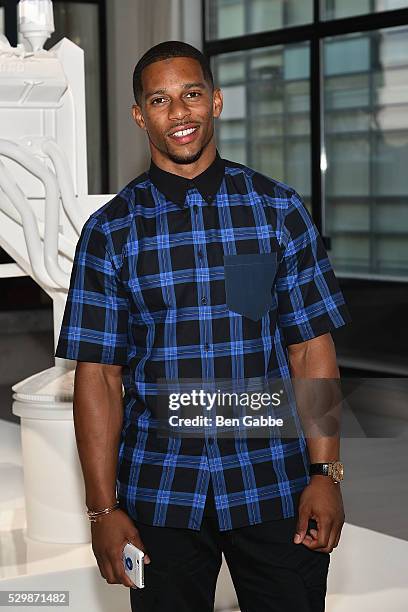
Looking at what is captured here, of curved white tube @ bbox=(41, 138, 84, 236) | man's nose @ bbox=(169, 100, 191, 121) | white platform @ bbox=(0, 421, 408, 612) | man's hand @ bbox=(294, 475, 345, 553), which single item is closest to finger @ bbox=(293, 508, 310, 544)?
man's hand @ bbox=(294, 475, 345, 553)

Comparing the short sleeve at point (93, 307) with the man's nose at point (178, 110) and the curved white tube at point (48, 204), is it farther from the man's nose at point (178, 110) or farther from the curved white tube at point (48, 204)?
the curved white tube at point (48, 204)

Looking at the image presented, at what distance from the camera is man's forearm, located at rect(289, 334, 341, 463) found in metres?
1.49

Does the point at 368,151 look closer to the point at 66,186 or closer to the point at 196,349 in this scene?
the point at 66,186

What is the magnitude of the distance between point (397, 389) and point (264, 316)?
5056 millimetres

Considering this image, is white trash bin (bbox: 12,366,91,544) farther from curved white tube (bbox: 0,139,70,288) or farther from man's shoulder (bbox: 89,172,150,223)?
man's shoulder (bbox: 89,172,150,223)

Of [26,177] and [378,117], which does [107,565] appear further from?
[378,117]

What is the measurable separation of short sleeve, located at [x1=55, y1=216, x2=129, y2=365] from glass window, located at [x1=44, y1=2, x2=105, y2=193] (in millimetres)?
7094

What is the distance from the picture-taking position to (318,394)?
150 centimetres

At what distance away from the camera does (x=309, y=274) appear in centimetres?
149

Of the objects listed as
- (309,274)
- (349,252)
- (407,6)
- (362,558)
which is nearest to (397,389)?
(349,252)

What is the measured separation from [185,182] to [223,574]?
1588 millimetres

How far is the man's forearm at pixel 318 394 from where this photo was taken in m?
1.49

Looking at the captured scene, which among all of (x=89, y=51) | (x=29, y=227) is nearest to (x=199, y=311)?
(x=29, y=227)

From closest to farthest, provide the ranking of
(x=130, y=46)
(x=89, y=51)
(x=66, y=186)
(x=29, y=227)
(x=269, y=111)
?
(x=29, y=227) → (x=66, y=186) → (x=269, y=111) → (x=130, y=46) → (x=89, y=51)
